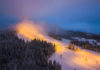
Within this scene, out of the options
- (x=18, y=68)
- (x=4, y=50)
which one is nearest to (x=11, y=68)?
(x=18, y=68)

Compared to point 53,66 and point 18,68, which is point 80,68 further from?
point 18,68

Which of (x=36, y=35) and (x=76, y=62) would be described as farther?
(x=36, y=35)

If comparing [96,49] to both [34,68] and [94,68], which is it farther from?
[34,68]

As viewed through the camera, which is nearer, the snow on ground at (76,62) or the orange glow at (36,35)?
the snow on ground at (76,62)

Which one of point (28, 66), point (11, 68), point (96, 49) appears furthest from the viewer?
point (96, 49)

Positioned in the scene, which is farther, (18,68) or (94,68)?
(94,68)

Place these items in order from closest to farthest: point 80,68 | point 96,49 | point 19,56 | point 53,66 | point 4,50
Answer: point 53,66 < point 19,56 < point 4,50 < point 80,68 < point 96,49

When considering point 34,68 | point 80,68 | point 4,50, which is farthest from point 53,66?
point 4,50

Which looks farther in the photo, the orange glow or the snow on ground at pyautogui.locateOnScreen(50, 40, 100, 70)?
the orange glow

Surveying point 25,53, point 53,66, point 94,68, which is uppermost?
point 25,53

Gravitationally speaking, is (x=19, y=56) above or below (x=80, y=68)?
above
